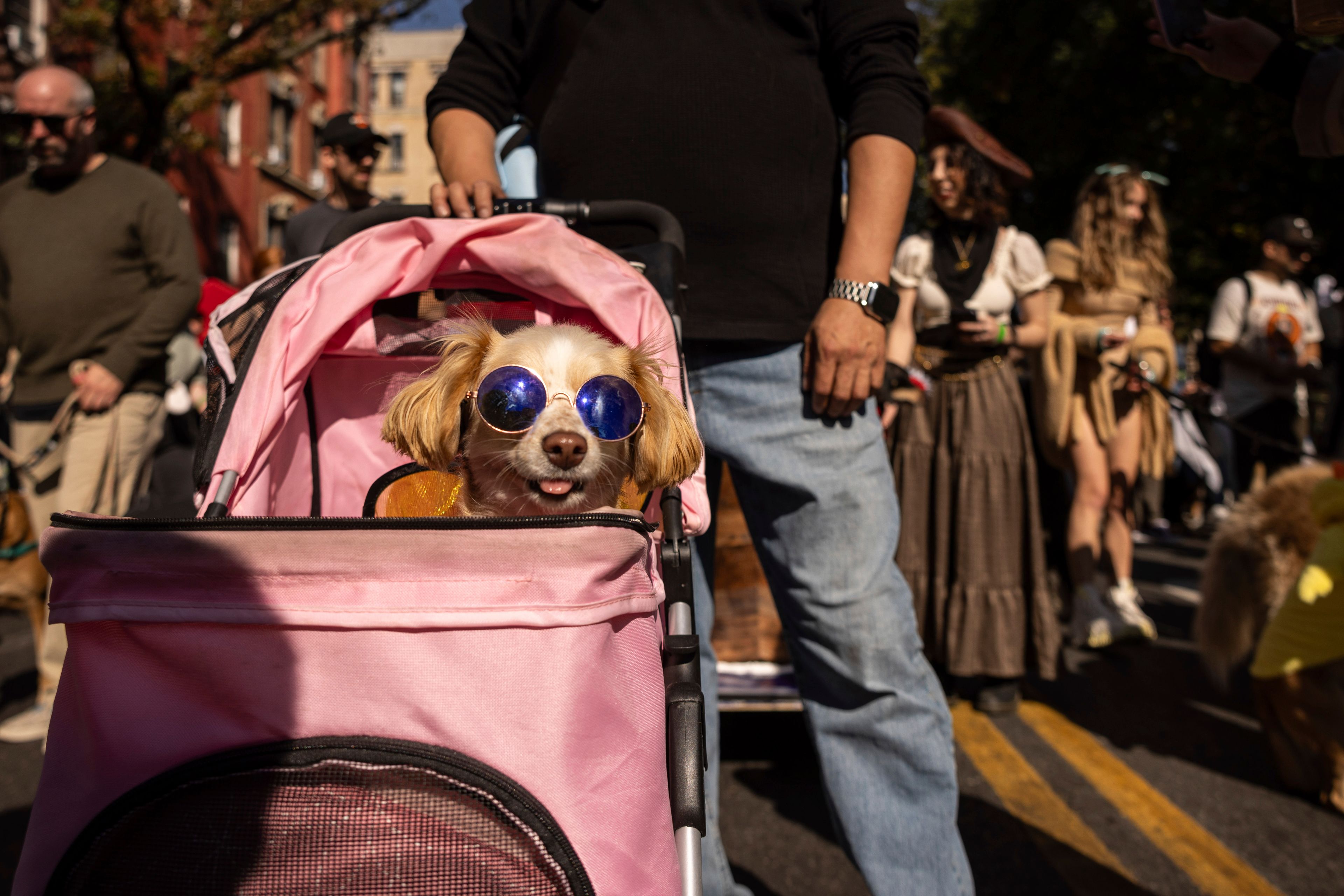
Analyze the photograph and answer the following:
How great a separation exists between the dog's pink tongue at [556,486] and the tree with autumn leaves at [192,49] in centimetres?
1343

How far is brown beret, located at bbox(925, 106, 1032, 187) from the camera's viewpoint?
4.47 m

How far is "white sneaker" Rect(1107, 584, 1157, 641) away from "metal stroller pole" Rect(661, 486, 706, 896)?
4041 millimetres

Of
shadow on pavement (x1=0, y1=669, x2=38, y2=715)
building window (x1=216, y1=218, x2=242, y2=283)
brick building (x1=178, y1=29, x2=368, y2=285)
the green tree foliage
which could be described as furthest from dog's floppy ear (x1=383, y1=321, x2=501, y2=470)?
building window (x1=216, y1=218, x2=242, y2=283)

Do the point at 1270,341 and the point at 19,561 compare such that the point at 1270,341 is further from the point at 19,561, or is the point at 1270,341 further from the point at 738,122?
the point at 19,561

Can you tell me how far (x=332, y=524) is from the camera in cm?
121

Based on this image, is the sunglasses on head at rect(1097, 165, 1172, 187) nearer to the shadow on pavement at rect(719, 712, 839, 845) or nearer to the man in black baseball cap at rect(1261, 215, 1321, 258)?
the man in black baseball cap at rect(1261, 215, 1321, 258)

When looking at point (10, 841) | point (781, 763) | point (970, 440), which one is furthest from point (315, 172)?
point (781, 763)

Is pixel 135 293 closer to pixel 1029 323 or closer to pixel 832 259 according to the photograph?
pixel 832 259

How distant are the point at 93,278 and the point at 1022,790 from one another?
412cm

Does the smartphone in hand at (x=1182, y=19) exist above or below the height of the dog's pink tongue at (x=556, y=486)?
above

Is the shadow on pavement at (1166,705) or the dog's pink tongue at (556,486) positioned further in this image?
the shadow on pavement at (1166,705)

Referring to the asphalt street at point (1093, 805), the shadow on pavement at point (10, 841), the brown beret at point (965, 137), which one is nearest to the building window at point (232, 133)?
the brown beret at point (965, 137)

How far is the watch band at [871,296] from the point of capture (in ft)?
6.75

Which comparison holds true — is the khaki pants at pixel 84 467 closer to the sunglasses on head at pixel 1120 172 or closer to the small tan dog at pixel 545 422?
the small tan dog at pixel 545 422
